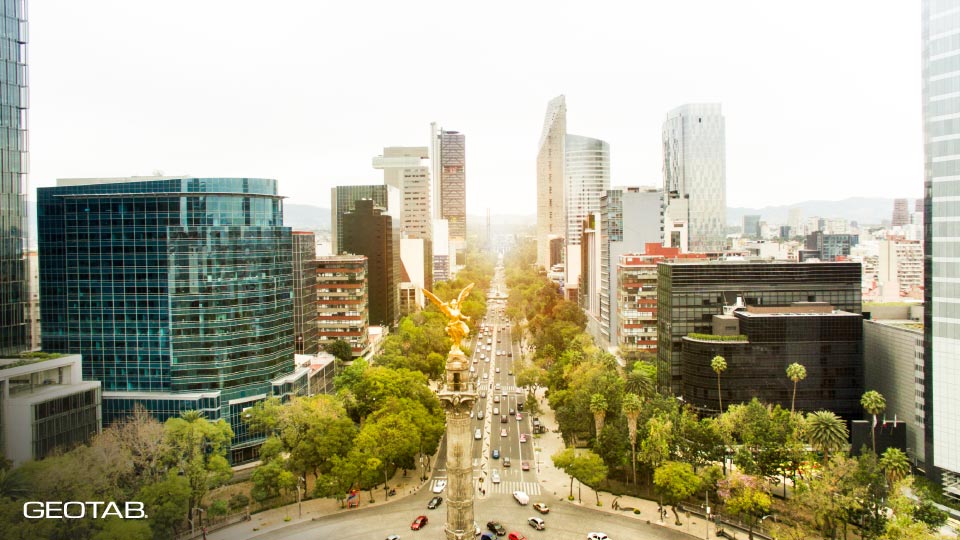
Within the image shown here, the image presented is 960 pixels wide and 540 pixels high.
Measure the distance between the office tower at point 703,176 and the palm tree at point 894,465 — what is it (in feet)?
423

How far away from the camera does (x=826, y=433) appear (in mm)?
40656

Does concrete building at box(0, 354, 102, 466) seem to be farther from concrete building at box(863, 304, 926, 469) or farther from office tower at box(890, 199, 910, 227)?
office tower at box(890, 199, 910, 227)

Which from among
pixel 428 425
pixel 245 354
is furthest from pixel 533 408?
pixel 245 354

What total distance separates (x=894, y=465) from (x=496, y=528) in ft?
76.3

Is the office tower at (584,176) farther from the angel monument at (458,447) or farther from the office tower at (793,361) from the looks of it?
the angel monument at (458,447)

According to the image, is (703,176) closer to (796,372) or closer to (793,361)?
(793,361)

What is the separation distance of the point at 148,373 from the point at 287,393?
10.2 m

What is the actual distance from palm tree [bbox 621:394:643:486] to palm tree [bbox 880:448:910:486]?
1420 cm

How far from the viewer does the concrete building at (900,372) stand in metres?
44.1

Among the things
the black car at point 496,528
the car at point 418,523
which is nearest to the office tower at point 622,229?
the black car at point 496,528

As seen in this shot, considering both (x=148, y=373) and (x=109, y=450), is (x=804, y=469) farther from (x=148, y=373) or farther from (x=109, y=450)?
(x=148, y=373)

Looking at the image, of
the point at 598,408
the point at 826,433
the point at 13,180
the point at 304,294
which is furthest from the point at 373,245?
the point at 826,433

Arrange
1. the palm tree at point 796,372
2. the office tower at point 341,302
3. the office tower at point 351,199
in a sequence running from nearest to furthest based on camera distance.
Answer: the palm tree at point 796,372 → the office tower at point 341,302 → the office tower at point 351,199

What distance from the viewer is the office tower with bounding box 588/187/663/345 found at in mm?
87438
